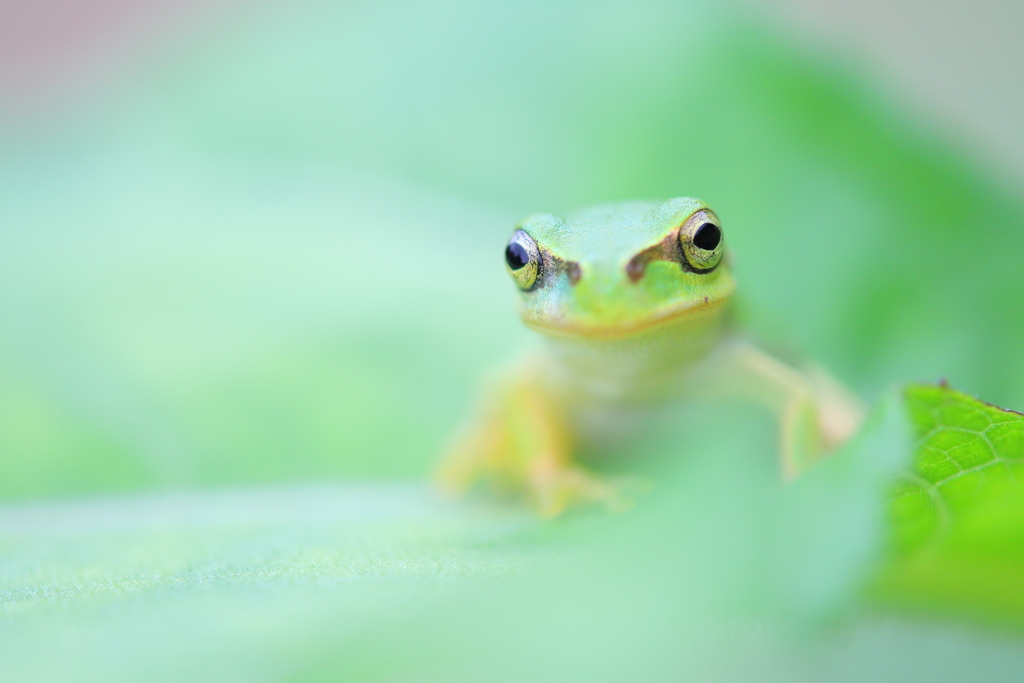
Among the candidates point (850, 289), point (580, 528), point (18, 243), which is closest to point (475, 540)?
point (580, 528)

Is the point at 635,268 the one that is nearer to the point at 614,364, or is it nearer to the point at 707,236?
the point at 707,236

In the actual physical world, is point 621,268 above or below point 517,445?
below

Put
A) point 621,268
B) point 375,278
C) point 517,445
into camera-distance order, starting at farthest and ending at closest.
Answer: point 375,278
point 517,445
point 621,268

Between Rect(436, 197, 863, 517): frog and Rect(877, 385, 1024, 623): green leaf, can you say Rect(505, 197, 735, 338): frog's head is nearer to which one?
Rect(436, 197, 863, 517): frog

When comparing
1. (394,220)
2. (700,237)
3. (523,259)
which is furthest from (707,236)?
(394,220)

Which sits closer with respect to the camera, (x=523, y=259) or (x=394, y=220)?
(x=523, y=259)

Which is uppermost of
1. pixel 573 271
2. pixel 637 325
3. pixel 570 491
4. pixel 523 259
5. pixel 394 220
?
pixel 394 220

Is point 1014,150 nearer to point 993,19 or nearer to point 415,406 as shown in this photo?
point 993,19
